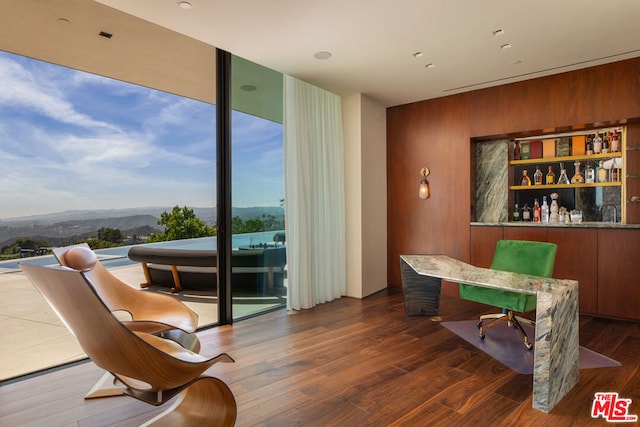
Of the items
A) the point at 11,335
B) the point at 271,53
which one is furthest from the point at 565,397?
the point at 11,335

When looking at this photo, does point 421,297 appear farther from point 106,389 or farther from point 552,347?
point 106,389

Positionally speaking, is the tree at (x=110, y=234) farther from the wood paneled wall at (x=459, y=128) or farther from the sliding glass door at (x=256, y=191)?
the wood paneled wall at (x=459, y=128)

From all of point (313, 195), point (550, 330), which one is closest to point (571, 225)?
point (550, 330)

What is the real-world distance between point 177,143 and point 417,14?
4202 millimetres

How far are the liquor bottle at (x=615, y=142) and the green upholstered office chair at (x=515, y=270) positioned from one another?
184 cm

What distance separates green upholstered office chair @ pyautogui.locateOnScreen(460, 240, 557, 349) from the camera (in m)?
3.18

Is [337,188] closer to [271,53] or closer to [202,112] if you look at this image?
[271,53]

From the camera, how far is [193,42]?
4094 mm

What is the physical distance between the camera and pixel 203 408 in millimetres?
2113

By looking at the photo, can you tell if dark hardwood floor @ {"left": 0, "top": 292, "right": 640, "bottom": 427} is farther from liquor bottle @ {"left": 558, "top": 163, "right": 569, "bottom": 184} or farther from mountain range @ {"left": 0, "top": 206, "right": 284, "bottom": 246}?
liquor bottle @ {"left": 558, "top": 163, "right": 569, "bottom": 184}

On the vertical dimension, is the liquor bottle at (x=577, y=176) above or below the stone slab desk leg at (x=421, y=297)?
above

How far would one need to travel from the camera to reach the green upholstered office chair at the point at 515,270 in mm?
3176

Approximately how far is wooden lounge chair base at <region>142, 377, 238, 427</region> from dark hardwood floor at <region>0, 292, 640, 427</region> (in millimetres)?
132

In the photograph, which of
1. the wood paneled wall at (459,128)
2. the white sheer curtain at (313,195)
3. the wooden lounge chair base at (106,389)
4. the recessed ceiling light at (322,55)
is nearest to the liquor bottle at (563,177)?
the wood paneled wall at (459,128)
